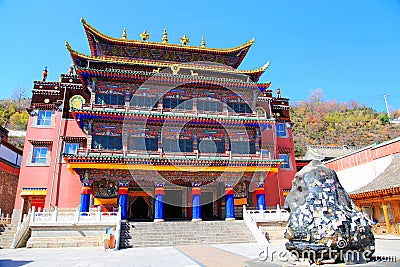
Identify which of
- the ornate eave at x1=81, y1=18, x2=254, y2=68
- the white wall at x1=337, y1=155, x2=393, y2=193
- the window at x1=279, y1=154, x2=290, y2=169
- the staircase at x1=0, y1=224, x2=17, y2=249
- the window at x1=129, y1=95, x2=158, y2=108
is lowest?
the staircase at x1=0, y1=224, x2=17, y2=249

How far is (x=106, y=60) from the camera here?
76.0 ft

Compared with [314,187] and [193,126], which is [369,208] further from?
[314,187]

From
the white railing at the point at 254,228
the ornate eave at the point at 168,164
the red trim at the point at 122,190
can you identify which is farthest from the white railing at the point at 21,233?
the white railing at the point at 254,228

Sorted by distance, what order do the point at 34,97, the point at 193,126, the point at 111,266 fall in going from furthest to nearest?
1. the point at 34,97
2. the point at 193,126
3. the point at 111,266

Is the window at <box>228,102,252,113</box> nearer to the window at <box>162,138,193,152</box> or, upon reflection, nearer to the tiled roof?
the window at <box>162,138,193,152</box>

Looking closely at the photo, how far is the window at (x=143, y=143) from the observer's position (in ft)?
69.7

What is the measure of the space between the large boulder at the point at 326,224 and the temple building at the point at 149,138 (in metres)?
13.1

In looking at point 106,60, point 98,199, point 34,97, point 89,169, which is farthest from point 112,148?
point 34,97

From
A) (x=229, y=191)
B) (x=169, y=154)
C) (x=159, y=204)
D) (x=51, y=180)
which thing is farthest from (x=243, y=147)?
(x=51, y=180)

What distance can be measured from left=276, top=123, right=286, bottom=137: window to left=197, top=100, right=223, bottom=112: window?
714 centimetres

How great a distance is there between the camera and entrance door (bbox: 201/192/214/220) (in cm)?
2300

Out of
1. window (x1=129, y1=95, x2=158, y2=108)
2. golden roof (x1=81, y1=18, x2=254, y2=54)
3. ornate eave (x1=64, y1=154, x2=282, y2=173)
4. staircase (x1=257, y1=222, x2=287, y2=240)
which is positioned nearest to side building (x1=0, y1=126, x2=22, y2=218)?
ornate eave (x1=64, y1=154, x2=282, y2=173)

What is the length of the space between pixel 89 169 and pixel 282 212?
1297 centimetres

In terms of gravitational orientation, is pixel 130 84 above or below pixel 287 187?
above
